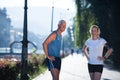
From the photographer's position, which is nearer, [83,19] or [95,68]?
[95,68]

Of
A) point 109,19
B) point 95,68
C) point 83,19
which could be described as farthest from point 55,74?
point 83,19

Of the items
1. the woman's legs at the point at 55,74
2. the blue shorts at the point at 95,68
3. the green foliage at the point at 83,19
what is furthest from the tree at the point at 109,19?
the woman's legs at the point at 55,74

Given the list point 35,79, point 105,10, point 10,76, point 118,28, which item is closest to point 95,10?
point 105,10

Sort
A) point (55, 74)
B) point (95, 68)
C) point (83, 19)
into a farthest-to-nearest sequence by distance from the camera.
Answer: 1. point (83, 19)
2. point (95, 68)
3. point (55, 74)

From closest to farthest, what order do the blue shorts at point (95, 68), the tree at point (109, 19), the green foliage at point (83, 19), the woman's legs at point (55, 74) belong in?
the woman's legs at point (55, 74) < the blue shorts at point (95, 68) < the tree at point (109, 19) < the green foliage at point (83, 19)

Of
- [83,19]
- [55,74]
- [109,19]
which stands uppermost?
[83,19]

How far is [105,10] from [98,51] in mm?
30884

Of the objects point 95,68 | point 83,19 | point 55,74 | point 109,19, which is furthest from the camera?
point 83,19

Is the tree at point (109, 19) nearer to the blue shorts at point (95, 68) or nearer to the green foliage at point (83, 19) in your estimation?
the green foliage at point (83, 19)

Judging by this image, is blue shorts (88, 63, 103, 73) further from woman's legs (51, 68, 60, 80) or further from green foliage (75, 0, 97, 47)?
green foliage (75, 0, 97, 47)

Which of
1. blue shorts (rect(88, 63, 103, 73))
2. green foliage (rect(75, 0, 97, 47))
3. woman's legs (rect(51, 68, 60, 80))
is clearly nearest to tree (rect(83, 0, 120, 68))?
green foliage (rect(75, 0, 97, 47))

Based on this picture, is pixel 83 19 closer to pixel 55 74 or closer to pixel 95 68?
pixel 95 68

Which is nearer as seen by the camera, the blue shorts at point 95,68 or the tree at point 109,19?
the blue shorts at point 95,68

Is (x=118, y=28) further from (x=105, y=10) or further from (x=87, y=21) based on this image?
(x=87, y=21)
